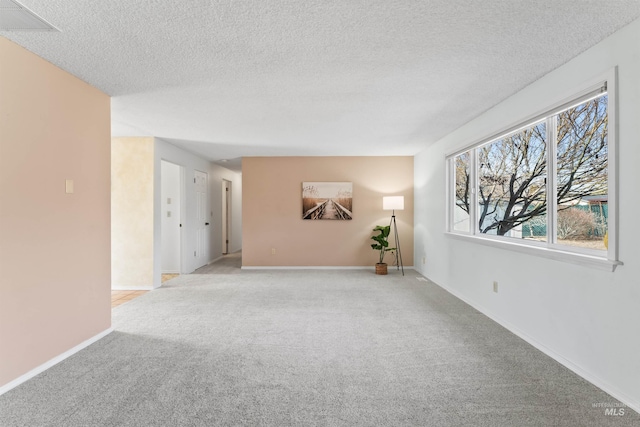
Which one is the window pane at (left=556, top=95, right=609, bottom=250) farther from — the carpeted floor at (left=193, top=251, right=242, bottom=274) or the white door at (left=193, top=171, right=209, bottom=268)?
the white door at (left=193, top=171, right=209, bottom=268)

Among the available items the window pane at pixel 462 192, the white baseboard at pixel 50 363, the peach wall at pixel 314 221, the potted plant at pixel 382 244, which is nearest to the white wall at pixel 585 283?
the window pane at pixel 462 192

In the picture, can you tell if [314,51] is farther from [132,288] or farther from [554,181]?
[132,288]

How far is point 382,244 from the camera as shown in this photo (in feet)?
20.9

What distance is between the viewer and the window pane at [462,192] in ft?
15.0

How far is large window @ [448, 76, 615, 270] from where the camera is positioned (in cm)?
239

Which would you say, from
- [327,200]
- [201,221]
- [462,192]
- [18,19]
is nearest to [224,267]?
[201,221]

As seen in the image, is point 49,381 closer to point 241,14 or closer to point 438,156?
point 241,14

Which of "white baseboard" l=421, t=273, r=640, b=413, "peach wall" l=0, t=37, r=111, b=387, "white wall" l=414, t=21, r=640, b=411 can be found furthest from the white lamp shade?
"peach wall" l=0, t=37, r=111, b=387

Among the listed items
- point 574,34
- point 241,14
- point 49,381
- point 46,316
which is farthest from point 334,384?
point 574,34

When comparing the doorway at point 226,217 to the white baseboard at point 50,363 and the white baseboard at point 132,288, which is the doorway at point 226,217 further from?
the white baseboard at point 50,363

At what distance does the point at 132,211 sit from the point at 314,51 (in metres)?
4.18

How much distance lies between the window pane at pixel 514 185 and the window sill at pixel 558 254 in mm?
185

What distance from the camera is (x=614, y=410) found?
77.0 inches

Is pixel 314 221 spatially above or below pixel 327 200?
below
